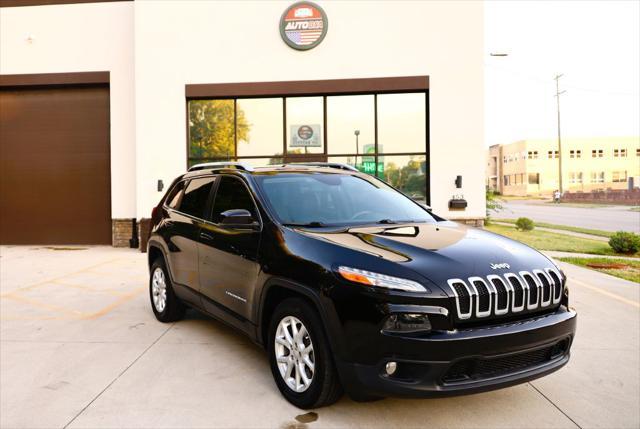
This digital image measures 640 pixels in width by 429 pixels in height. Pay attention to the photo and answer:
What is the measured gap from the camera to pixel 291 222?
12.8 feet

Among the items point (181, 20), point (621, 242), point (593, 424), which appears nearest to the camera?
point (593, 424)

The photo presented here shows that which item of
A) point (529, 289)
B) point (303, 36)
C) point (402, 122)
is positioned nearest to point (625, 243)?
point (402, 122)

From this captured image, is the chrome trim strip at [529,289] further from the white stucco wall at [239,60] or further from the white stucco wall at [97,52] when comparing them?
the white stucco wall at [97,52]

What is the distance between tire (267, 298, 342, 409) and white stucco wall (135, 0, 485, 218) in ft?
31.5

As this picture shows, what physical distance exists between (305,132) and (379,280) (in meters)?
10.5

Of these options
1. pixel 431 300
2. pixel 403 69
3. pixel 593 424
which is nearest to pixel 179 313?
pixel 431 300

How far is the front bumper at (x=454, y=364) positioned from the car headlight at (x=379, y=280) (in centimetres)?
28

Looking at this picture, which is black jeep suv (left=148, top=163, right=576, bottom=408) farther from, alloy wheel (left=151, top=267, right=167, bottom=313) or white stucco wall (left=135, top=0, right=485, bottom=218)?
white stucco wall (left=135, top=0, right=485, bottom=218)

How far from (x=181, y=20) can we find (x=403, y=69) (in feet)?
19.2

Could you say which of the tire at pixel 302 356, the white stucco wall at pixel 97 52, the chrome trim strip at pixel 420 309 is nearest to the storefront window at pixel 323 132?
the white stucco wall at pixel 97 52

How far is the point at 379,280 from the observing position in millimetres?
2988

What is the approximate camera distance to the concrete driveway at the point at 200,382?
11.0 feet

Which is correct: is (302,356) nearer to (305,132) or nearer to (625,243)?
(305,132)

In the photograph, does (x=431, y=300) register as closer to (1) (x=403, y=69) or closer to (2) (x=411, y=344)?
(2) (x=411, y=344)
